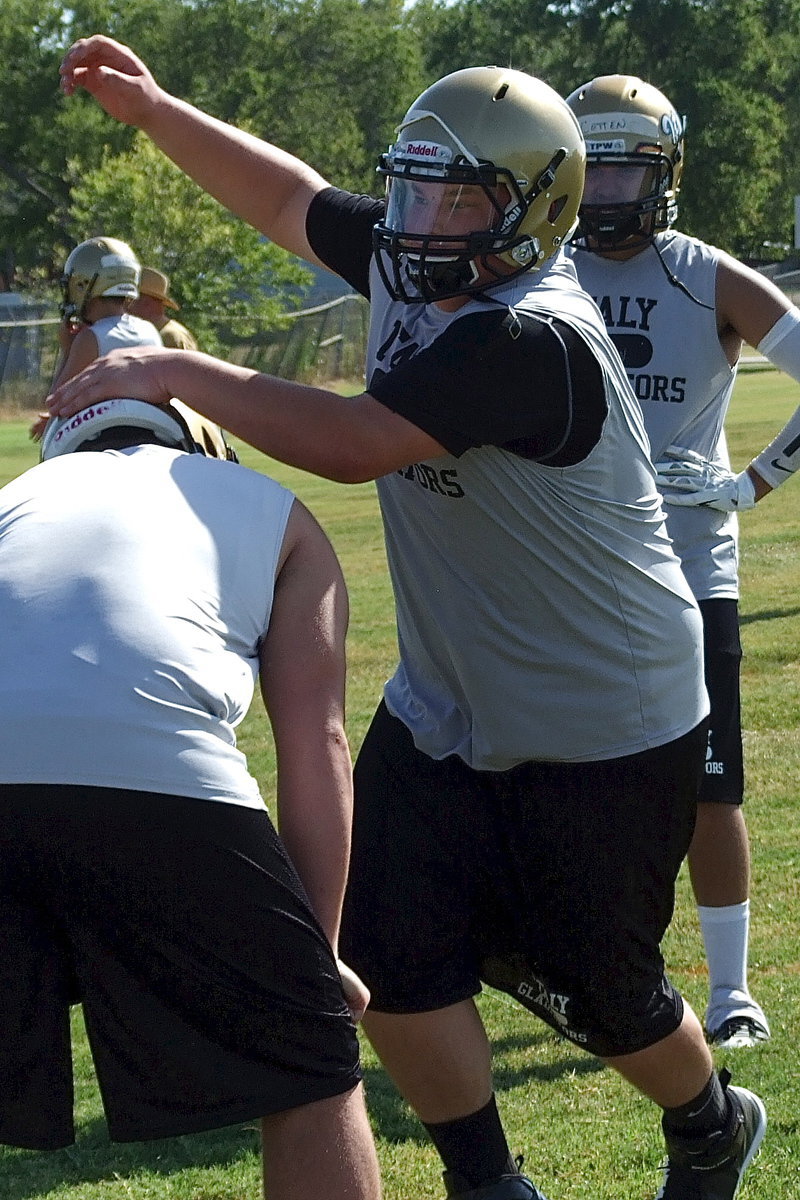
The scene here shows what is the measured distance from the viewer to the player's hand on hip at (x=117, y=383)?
2.59 m

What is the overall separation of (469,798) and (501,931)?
29cm

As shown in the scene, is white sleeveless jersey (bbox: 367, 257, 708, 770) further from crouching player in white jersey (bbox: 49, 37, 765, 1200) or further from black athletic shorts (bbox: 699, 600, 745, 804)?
black athletic shorts (bbox: 699, 600, 745, 804)

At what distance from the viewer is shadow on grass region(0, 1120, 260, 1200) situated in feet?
12.6

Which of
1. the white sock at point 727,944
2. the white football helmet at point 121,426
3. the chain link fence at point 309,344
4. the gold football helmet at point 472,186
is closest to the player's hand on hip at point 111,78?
the gold football helmet at point 472,186

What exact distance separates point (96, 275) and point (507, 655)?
4.49 meters

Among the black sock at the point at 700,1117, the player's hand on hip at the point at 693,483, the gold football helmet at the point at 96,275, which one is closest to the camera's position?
the black sock at the point at 700,1117

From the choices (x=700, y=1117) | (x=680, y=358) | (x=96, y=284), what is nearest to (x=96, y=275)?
(x=96, y=284)

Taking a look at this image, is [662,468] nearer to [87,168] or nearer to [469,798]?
[469,798]

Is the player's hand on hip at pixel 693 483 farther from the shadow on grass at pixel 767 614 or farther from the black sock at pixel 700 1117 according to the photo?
the shadow on grass at pixel 767 614

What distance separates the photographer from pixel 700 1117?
340cm

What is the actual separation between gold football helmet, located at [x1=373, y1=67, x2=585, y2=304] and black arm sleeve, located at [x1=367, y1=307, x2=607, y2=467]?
0.57ft

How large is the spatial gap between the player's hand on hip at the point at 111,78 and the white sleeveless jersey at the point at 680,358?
1452 mm

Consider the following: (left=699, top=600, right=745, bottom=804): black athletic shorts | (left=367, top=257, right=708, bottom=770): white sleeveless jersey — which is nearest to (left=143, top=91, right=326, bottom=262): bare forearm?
(left=367, top=257, right=708, bottom=770): white sleeveless jersey

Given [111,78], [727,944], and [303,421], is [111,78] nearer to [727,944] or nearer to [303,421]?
[303,421]
